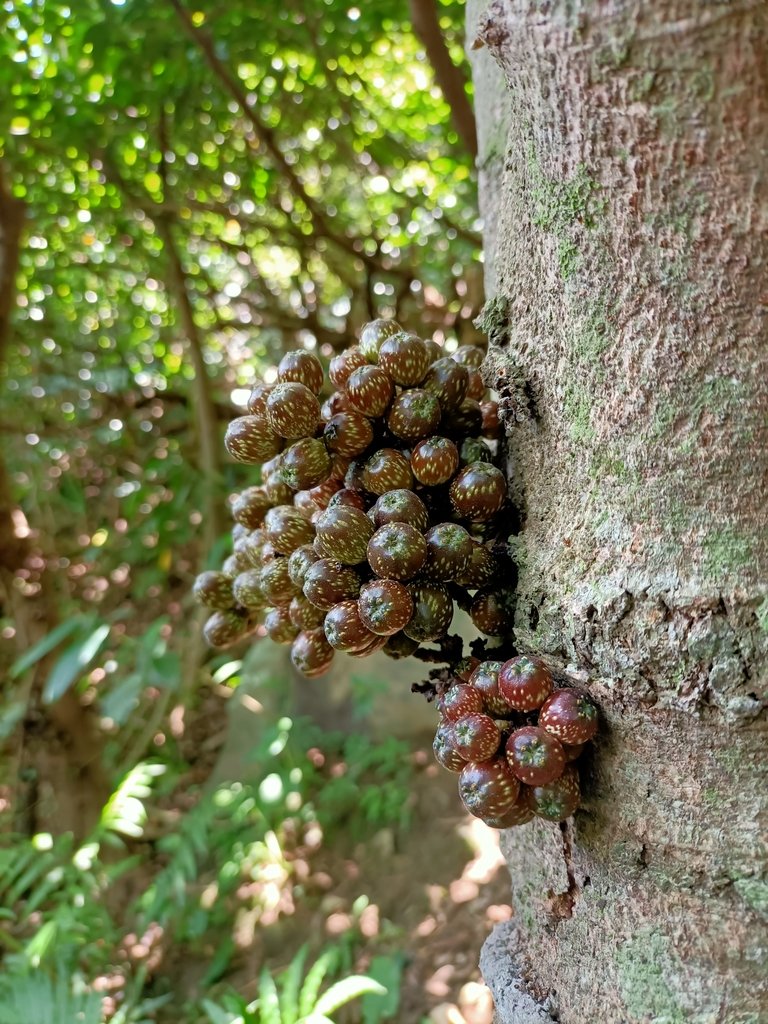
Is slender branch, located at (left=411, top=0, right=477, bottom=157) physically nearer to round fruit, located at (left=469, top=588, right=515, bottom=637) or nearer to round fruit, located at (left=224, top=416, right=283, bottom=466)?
round fruit, located at (left=224, top=416, right=283, bottom=466)

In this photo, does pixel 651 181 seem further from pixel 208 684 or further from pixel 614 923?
pixel 208 684

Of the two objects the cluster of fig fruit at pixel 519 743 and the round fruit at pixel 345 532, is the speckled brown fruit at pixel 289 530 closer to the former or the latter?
the round fruit at pixel 345 532

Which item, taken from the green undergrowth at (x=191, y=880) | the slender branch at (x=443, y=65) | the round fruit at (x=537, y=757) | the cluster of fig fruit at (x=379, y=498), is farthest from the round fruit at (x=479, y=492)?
the green undergrowth at (x=191, y=880)

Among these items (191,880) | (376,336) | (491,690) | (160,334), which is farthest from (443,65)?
(191,880)

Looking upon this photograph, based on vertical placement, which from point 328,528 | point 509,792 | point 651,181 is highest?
point 651,181

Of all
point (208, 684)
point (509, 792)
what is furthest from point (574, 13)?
point (208, 684)

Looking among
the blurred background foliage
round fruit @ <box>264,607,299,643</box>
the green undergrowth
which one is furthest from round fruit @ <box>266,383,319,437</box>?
the green undergrowth
